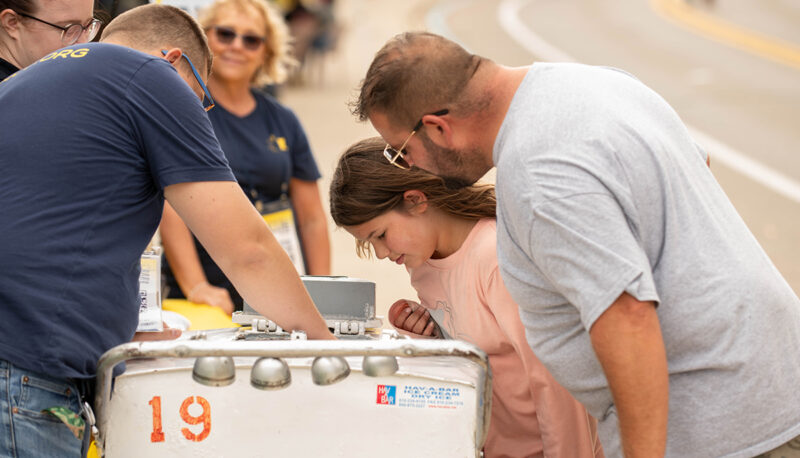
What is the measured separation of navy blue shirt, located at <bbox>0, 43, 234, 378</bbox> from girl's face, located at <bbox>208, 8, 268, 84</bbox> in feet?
7.61

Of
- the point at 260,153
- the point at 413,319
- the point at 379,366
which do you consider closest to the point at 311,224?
the point at 260,153

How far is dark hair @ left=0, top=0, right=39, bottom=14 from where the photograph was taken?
8.21 feet

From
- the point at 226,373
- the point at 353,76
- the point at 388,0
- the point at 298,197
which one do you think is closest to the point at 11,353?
the point at 226,373

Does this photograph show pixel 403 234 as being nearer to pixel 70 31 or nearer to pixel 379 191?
pixel 379 191

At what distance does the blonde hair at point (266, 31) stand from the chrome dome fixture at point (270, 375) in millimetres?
2945

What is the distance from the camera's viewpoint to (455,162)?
222 cm

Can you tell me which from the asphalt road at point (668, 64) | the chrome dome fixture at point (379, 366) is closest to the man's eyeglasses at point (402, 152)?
the chrome dome fixture at point (379, 366)

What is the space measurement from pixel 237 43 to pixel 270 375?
9.37 feet

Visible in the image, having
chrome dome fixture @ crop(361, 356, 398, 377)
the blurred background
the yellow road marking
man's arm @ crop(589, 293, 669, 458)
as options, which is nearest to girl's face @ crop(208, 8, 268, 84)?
the blurred background

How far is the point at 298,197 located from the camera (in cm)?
462

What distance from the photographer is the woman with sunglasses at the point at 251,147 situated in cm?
414

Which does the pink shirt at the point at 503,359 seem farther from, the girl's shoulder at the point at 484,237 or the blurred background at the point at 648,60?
the blurred background at the point at 648,60

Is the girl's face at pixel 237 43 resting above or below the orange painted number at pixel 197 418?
above

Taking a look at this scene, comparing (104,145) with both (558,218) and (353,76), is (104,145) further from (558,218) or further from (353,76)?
(353,76)
